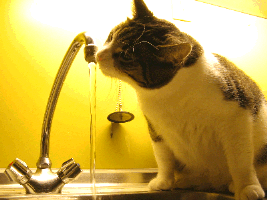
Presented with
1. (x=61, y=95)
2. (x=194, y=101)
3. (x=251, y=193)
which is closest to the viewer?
(x=251, y=193)

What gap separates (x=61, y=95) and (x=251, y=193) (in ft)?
2.89

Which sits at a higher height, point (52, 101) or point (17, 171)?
point (52, 101)

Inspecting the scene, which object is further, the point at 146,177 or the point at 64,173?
the point at 146,177

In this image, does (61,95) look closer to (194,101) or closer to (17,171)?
(17,171)

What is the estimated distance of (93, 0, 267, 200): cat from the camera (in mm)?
759

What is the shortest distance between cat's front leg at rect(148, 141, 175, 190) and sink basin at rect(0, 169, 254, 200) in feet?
0.11

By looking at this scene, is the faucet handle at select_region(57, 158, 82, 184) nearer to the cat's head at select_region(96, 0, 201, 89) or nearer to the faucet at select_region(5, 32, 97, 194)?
the faucet at select_region(5, 32, 97, 194)

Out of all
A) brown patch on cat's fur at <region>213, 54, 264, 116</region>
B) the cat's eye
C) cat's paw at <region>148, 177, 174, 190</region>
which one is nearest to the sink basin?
cat's paw at <region>148, 177, 174, 190</region>

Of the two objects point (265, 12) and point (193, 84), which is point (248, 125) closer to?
point (193, 84)

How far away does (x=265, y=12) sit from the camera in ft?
5.20

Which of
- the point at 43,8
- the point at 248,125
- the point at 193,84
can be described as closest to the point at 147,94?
the point at 193,84

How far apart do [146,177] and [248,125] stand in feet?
1.94

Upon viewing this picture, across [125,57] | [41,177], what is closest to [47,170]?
[41,177]

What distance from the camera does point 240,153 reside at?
2.46 feet
